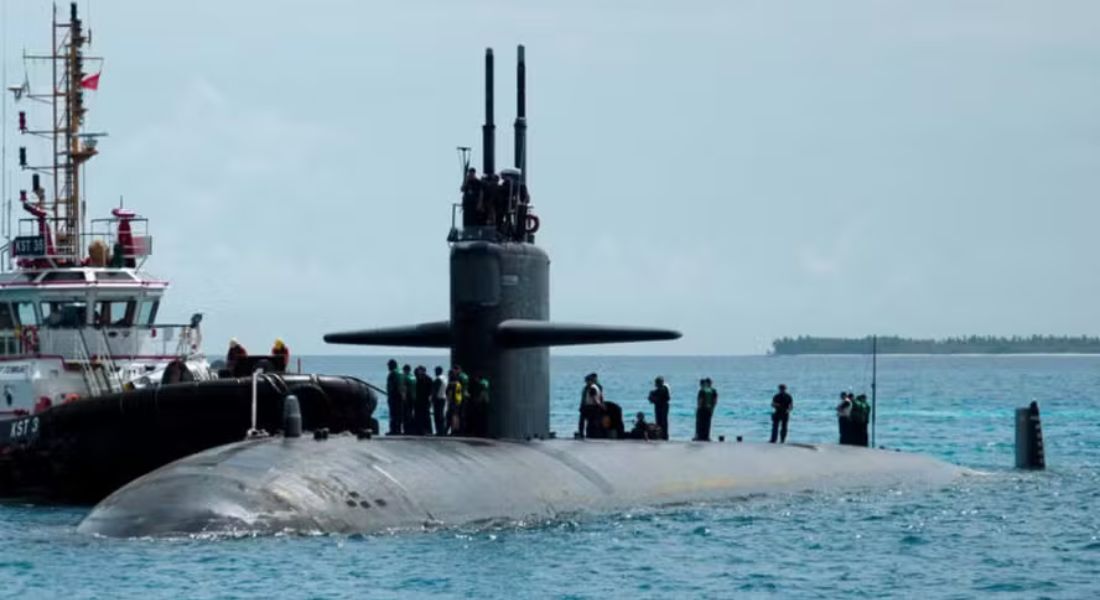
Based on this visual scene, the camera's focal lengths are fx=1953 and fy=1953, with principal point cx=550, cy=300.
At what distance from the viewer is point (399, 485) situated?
73.9 ft

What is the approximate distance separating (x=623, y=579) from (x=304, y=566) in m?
3.35

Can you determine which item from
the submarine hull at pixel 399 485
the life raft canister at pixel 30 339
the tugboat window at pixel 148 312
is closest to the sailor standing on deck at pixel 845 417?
the submarine hull at pixel 399 485

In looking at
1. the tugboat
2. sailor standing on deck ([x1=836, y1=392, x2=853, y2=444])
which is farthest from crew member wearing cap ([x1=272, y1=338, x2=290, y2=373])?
sailor standing on deck ([x1=836, y1=392, x2=853, y2=444])

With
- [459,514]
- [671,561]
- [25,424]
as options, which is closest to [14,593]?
[459,514]

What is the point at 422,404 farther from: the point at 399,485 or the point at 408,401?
the point at 399,485

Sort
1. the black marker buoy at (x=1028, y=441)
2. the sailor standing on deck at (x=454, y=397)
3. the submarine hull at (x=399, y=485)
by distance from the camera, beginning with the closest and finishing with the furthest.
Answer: the submarine hull at (x=399, y=485)
the sailor standing on deck at (x=454, y=397)
the black marker buoy at (x=1028, y=441)

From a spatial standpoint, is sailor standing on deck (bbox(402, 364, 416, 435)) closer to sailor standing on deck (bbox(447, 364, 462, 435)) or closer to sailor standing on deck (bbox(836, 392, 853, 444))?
sailor standing on deck (bbox(447, 364, 462, 435))

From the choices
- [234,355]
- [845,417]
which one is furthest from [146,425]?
[845,417]

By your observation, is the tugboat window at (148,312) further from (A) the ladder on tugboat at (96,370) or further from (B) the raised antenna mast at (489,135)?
(B) the raised antenna mast at (489,135)

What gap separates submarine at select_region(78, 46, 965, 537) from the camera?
21219 mm

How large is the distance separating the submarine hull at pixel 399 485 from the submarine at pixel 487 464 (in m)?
0.02

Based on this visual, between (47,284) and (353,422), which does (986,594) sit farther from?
(47,284)

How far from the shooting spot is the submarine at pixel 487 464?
21219 mm

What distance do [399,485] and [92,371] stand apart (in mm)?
12480
